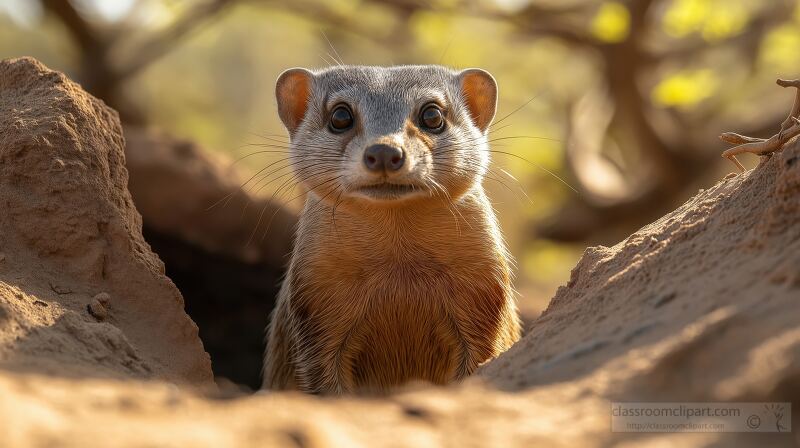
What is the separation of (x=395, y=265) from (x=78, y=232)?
2063 millimetres

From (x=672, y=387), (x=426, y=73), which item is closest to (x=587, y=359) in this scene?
(x=672, y=387)

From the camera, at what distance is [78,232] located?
15.7 ft

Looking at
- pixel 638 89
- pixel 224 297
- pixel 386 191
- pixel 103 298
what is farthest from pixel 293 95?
pixel 638 89

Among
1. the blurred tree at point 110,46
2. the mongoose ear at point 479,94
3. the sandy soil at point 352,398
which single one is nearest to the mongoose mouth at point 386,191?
the sandy soil at point 352,398

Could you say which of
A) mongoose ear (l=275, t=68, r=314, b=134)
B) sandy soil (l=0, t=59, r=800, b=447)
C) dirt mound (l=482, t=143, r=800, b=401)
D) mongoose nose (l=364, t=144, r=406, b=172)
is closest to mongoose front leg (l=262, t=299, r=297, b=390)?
mongoose ear (l=275, t=68, r=314, b=134)

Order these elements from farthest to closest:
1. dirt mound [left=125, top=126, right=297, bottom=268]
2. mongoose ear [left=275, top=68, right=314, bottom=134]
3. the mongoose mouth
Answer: dirt mound [left=125, top=126, right=297, bottom=268]
mongoose ear [left=275, top=68, right=314, bottom=134]
the mongoose mouth

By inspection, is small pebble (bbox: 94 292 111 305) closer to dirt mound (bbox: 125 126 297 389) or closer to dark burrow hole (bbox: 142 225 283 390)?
dirt mound (bbox: 125 126 297 389)

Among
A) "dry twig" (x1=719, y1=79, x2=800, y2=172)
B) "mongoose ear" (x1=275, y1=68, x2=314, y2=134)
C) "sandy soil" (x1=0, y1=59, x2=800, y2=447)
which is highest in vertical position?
"mongoose ear" (x1=275, y1=68, x2=314, y2=134)

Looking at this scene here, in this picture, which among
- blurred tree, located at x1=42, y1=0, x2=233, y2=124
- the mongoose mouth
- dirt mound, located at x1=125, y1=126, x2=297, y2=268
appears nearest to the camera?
the mongoose mouth

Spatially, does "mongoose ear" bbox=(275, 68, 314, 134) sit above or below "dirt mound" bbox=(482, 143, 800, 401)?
above

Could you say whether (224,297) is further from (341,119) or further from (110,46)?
(110,46)

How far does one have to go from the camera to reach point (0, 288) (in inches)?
156

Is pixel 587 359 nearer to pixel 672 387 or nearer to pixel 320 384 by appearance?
pixel 672 387

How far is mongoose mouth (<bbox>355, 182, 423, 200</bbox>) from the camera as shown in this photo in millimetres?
5219
